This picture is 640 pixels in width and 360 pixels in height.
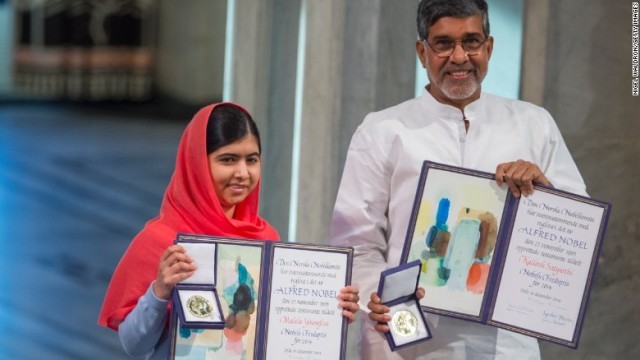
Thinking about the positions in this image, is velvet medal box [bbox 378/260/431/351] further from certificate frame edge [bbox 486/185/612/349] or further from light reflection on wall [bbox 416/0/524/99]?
light reflection on wall [bbox 416/0/524/99]

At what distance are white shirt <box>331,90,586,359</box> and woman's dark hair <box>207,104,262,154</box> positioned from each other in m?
0.36

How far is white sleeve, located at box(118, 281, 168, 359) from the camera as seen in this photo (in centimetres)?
274

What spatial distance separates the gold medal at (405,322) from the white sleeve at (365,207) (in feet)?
0.86

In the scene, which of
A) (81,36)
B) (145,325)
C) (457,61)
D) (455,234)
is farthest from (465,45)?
(81,36)

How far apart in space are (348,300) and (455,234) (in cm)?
34

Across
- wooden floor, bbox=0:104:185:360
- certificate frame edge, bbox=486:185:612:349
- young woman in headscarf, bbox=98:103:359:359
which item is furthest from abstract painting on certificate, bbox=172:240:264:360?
wooden floor, bbox=0:104:185:360

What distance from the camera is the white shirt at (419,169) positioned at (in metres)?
3.12

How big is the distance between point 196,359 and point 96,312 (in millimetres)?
3955

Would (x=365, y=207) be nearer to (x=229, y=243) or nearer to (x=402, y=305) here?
(x=402, y=305)

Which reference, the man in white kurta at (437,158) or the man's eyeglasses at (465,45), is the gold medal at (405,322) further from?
the man's eyeglasses at (465,45)

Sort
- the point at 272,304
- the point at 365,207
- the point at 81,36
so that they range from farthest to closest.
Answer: the point at 81,36 → the point at 365,207 → the point at 272,304

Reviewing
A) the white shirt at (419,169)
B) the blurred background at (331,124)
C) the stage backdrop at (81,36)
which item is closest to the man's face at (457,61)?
the white shirt at (419,169)

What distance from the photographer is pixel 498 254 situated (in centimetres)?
298

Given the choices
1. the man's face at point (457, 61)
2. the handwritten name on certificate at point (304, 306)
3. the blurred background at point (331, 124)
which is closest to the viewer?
the handwritten name on certificate at point (304, 306)
